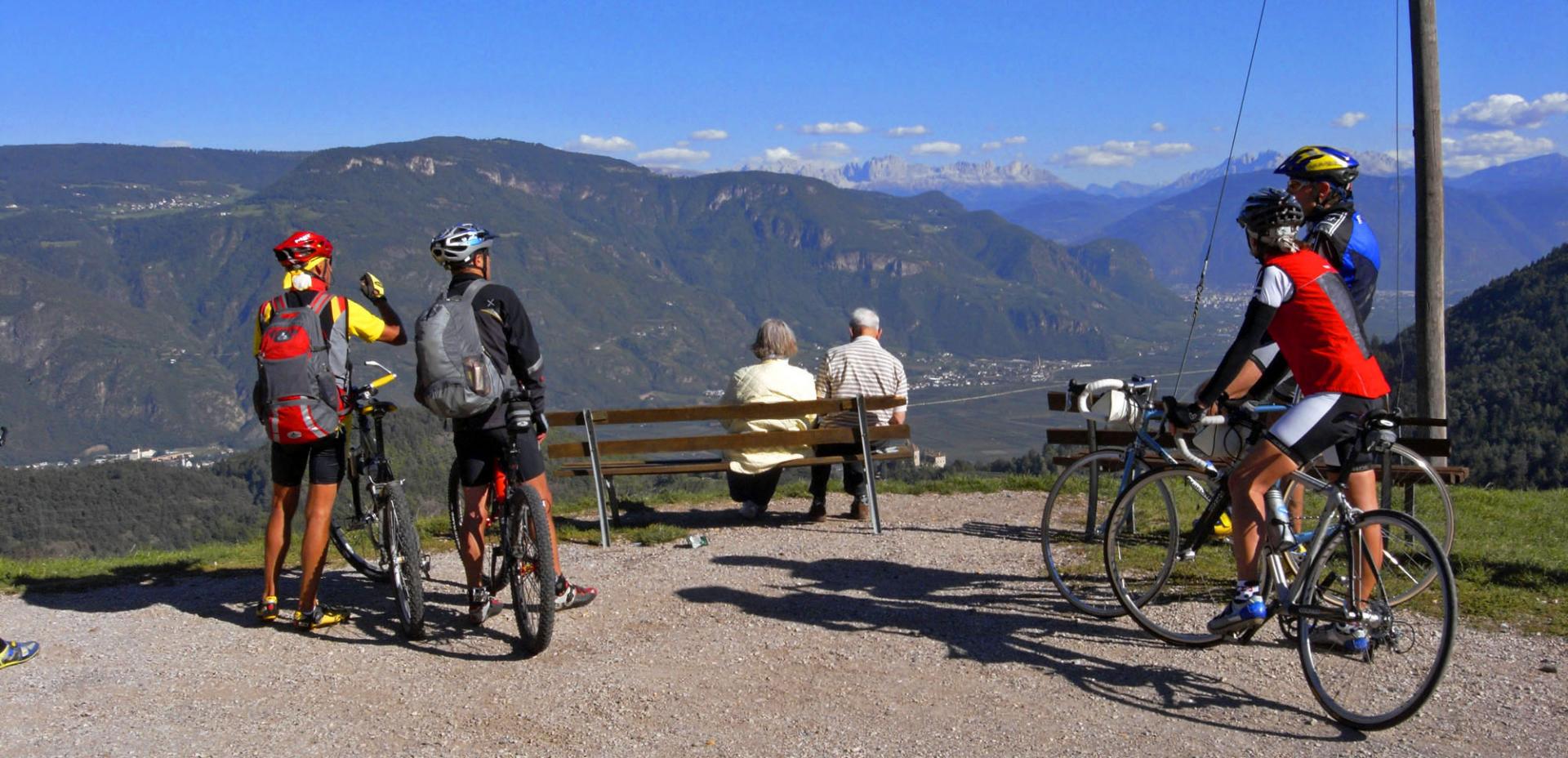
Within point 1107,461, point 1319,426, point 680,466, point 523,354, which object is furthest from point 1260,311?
point 680,466

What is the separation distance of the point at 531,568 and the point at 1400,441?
495 cm

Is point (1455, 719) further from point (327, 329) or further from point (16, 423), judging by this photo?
point (16, 423)

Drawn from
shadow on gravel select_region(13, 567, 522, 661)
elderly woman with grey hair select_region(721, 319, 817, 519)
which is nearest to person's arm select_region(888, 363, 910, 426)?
elderly woman with grey hair select_region(721, 319, 817, 519)

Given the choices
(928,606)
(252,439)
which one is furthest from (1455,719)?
(252,439)

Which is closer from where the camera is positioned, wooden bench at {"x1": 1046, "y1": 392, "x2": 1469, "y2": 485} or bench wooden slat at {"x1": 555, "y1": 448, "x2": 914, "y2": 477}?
wooden bench at {"x1": 1046, "y1": 392, "x2": 1469, "y2": 485}

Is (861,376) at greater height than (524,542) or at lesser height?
greater

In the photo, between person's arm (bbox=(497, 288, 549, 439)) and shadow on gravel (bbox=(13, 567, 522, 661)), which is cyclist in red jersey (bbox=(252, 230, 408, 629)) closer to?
shadow on gravel (bbox=(13, 567, 522, 661))

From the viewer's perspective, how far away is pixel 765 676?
563 centimetres

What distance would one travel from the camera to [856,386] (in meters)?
9.57

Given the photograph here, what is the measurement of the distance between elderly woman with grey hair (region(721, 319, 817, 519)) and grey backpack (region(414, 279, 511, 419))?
135 inches

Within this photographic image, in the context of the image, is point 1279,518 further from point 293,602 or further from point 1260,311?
point 293,602

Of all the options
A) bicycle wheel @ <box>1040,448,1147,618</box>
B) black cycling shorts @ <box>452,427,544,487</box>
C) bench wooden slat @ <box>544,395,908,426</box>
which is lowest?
bicycle wheel @ <box>1040,448,1147,618</box>

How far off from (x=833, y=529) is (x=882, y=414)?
971 millimetres

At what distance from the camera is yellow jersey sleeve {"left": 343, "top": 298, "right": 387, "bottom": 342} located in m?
6.57
